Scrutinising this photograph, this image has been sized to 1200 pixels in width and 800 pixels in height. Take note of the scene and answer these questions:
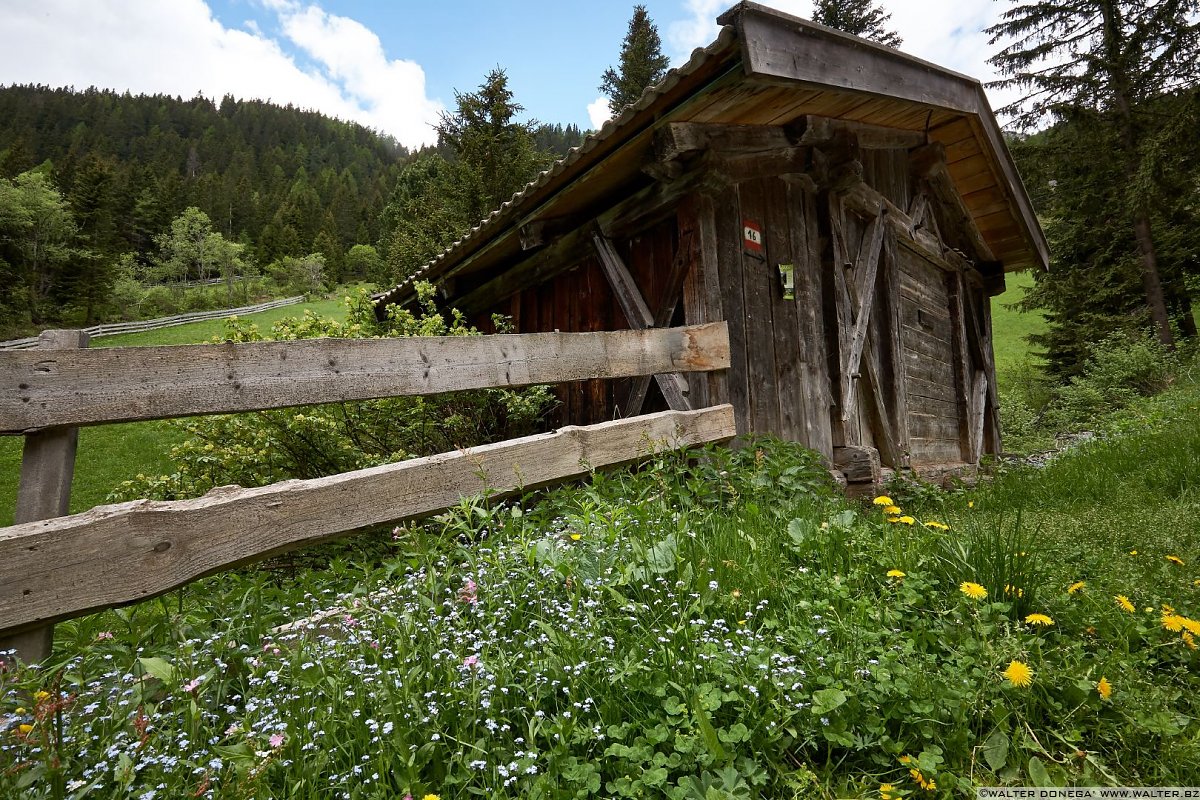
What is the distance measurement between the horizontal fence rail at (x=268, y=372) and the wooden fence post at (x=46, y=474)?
6cm

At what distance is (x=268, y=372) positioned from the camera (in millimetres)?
2432

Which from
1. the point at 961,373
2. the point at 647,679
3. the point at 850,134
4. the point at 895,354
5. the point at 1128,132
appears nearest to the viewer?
the point at 647,679

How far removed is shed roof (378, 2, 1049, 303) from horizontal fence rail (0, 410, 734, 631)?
253 centimetres

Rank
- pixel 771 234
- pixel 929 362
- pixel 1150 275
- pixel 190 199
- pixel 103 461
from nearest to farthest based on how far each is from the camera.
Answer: pixel 771 234 → pixel 929 362 → pixel 103 461 → pixel 1150 275 → pixel 190 199

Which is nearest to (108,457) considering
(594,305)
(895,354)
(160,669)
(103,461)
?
(103,461)

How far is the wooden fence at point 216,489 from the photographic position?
5.85ft

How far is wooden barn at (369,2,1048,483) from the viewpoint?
4293 mm

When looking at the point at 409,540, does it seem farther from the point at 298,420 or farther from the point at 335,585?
the point at 298,420

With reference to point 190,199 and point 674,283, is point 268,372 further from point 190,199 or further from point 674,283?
point 190,199

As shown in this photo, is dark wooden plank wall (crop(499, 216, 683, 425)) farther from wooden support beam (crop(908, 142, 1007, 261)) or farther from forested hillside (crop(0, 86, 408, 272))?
forested hillside (crop(0, 86, 408, 272))

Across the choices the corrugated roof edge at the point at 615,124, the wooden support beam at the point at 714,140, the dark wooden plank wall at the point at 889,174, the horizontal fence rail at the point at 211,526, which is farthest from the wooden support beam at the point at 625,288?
the dark wooden plank wall at the point at 889,174

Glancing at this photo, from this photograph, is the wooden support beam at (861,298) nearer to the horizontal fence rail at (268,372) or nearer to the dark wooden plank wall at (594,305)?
the dark wooden plank wall at (594,305)

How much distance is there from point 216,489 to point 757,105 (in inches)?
168

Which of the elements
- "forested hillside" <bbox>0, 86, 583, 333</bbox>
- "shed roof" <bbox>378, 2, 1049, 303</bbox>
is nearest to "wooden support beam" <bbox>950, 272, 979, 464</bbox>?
"shed roof" <bbox>378, 2, 1049, 303</bbox>
